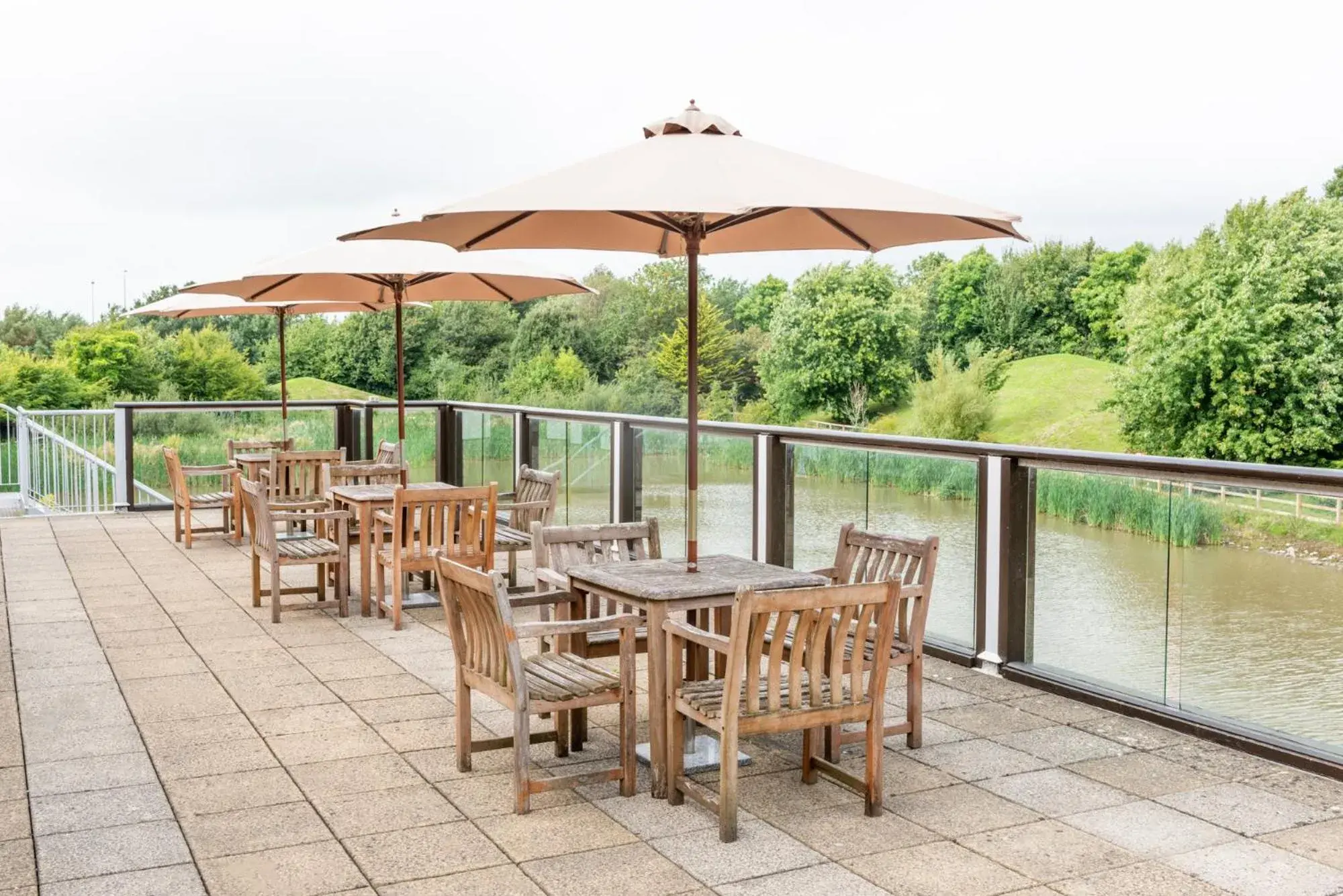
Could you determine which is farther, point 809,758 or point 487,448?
point 487,448

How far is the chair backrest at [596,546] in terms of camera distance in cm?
497

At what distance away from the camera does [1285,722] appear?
464 centimetres

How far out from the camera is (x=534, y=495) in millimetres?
7969

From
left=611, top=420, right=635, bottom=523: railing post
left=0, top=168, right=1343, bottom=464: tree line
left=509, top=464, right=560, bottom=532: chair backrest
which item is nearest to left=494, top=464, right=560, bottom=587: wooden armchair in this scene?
left=509, top=464, right=560, bottom=532: chair backrest

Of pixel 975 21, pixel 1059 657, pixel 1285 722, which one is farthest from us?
pixel 975 21

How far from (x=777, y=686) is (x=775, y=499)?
350 cm

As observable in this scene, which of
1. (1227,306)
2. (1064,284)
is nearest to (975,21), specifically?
(1064,284)

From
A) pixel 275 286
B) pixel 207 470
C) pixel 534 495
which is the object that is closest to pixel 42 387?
pixel 207 470

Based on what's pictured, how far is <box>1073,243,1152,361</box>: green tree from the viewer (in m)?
54.5

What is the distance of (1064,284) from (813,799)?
5557 centimetres

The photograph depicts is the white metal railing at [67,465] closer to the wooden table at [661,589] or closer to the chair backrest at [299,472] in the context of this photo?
the chair backrest at [299,472]

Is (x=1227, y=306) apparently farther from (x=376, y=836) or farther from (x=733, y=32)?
(x=376, y=836)

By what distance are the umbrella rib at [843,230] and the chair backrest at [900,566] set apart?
3.81 ft

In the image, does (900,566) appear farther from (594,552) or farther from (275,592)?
(275,592)
